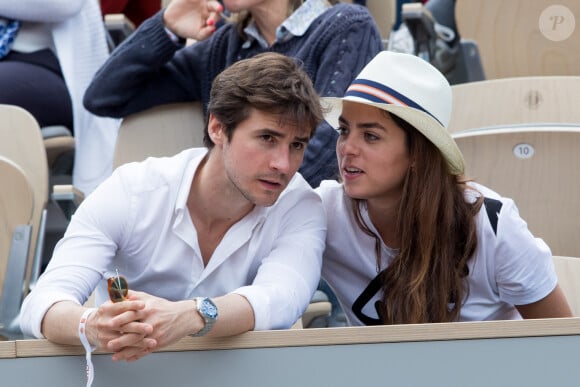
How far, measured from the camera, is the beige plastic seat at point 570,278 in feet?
6.99

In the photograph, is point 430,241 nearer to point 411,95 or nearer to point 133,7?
point 411,95

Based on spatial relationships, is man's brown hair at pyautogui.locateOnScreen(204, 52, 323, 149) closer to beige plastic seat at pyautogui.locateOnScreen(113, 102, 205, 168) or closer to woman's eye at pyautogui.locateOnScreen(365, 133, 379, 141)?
woman's eye at pyautogui.locateOnScreen(365, 133, 379, 141)

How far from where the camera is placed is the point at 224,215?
2.09 m

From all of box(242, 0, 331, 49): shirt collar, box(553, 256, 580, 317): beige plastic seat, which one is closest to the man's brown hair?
box(553, 256, 580, 317): beige plastic seat

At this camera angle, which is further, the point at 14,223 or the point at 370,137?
Result: the point at 14,223

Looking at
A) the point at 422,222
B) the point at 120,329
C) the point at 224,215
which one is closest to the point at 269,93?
the point at 224,215

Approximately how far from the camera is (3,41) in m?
3.21

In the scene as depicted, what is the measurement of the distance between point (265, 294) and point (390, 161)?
0.41 meters

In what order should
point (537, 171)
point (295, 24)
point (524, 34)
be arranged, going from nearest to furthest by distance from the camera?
point (537, 171), point (295, 24), point (524, 34)

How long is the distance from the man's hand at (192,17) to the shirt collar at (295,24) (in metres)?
0.10

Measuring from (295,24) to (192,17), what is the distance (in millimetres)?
269

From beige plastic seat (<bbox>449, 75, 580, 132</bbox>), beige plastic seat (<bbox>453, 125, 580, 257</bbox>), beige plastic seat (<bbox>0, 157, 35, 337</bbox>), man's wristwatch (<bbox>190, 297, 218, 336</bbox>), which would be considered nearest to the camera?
man's wristwatch (<bbox>190, 297, 218, 336</bbox>)

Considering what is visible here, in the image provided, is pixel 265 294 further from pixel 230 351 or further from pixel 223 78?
pixel 223 78

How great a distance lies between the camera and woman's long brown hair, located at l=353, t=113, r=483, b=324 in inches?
79.8
